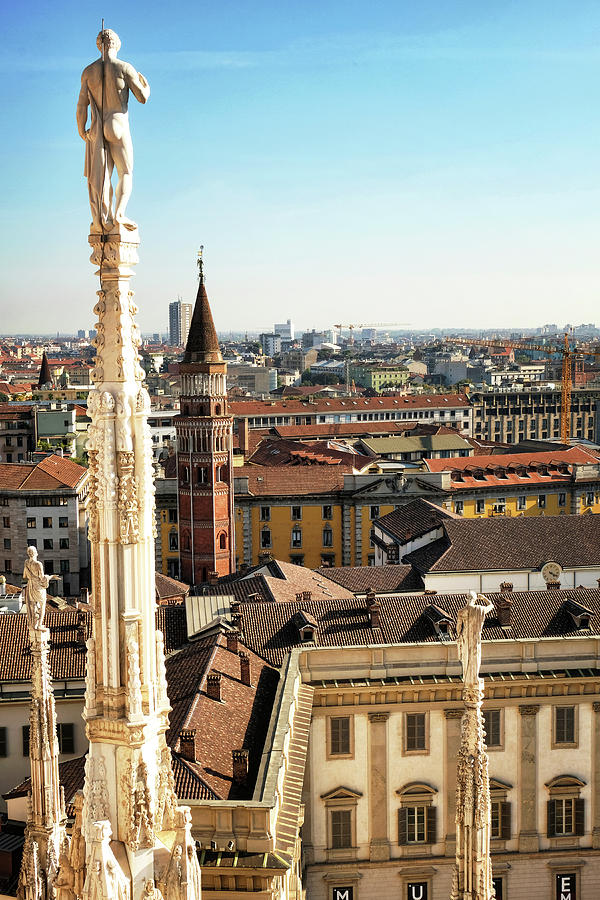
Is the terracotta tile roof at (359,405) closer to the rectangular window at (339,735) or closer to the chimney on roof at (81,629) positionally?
the chimney on roof at (81,629)

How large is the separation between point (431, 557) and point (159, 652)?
3371 centimetres

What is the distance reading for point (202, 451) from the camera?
→ 2018 inches

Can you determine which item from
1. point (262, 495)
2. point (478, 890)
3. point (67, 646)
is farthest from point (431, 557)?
point (478, 890)

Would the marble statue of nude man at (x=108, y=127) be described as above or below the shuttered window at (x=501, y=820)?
above

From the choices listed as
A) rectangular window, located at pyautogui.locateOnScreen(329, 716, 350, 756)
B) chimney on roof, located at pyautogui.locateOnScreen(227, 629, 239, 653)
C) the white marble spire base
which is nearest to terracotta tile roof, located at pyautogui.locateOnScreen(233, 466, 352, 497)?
chimney on roof, located at pyautogui.locateOnScreen(227, 629, 239, 653)

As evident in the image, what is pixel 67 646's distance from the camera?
85.6 ft

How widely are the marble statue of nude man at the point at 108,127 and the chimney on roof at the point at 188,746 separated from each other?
44.5 ft

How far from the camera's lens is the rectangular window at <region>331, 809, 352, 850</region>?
24922 mm

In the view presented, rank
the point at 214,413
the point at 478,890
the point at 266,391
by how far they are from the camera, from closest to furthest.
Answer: the point at 478,890, the point at 214,413, the point at 266,391

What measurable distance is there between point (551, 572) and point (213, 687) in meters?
18.9

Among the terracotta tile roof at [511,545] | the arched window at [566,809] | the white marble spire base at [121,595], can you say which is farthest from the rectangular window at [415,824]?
the white marble spire base at [121,595]

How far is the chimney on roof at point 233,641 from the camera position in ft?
81.9

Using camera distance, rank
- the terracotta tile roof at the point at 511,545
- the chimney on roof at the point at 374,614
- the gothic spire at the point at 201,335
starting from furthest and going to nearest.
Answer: the gothic spire at the point at 201,335 < the terracotta tile roof at the point at 511,545 < the chimney on roof at the point at 374,614

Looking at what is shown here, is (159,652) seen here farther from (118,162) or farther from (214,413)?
(214,413)
